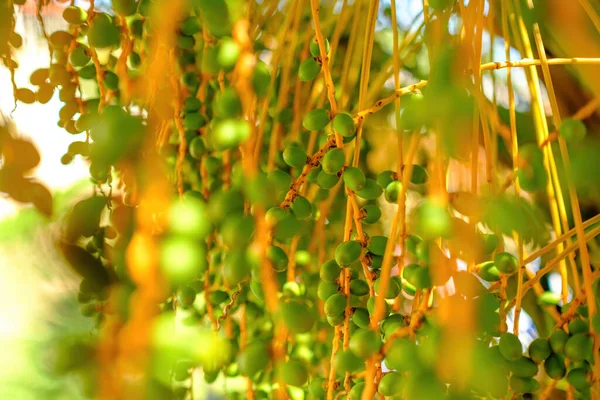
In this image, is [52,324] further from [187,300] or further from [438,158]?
[438,158]

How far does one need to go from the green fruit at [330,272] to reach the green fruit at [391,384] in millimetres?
60

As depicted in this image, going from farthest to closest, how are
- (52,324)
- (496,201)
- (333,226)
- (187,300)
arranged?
1. (52,324)
2. (333,226)
3. (187,300)
4. (496,201)

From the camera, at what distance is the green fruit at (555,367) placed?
1.15 ft

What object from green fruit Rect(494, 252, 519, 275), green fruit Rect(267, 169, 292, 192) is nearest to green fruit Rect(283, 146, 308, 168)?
green fruit Rect(267, 169, 292, 192)

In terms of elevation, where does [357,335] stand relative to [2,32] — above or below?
below

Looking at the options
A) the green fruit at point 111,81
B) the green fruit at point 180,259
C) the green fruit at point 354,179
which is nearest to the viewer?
the green fruit at point 180,259

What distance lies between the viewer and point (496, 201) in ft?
0.72

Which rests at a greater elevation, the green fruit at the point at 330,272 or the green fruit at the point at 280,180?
the green fruit at the point at 280,180

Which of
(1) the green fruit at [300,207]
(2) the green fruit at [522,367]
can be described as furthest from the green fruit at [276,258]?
(2) the green fruit at [522,367]

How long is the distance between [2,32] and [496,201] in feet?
0.64

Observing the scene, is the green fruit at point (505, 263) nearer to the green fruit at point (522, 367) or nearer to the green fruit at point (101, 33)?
the green fruit at point (522, 367)

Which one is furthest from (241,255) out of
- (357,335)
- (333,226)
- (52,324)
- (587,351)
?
(52,324)

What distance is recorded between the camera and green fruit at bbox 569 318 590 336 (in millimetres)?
347

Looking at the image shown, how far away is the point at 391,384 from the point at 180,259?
5.5 inches
